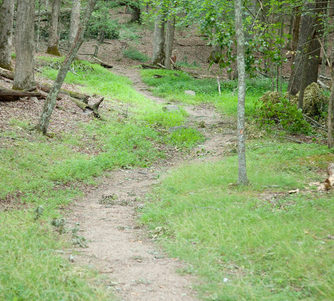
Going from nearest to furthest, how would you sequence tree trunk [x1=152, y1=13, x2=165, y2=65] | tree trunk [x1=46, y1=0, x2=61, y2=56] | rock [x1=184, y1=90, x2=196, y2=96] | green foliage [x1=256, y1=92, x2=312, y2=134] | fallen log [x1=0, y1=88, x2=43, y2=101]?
fallen log [x1=0, y1=88, x2=43, y2=101] → green foliage [x1=256, y1=92, x2=312, y2=134] → rock [x1=184, y1=90, x2=196, y2=96] → tree trunk [x1=46, y1=0, x2=61, y2=56] → tree trunk [x1=152, y1=13, x2=165, y2=65]

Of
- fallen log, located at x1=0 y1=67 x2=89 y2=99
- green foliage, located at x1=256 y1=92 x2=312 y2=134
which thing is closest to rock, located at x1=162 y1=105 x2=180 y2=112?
fallen log, located at x1=0 y1=67 x2=89 y2=99

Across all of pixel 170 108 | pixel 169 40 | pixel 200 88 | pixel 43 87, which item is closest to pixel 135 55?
pixel 169 40

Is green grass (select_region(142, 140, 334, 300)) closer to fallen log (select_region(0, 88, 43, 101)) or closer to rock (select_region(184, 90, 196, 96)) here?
fallen log (select_region(0, 88, 43, 101))

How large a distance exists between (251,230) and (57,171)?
4909 mm

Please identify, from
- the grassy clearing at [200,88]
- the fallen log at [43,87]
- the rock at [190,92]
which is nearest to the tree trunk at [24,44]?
the fallen log at [43,87]

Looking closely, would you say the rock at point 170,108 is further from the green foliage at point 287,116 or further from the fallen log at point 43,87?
the green foliage at point 287,116

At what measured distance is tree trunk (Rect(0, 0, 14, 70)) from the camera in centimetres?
1524

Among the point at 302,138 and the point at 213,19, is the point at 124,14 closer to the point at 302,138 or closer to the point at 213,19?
the point at 302,138

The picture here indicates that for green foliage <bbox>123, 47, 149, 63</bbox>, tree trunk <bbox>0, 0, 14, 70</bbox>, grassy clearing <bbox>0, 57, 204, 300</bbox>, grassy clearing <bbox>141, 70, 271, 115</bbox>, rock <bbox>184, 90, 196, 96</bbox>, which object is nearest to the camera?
grassy clearing <bbox>0, 57, 204, 300</bbox>

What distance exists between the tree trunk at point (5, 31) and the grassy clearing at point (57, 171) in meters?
2.90

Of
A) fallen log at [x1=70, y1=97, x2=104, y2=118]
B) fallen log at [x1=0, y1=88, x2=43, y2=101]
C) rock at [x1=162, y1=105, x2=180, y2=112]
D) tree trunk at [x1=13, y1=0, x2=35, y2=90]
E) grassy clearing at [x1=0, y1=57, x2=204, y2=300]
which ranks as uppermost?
tree trunk at [x1=13, y1=0, x2=35, y2=90]

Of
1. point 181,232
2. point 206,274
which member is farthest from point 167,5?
point 206,274

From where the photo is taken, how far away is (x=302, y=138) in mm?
12859

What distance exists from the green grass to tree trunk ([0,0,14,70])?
33.0 feet
